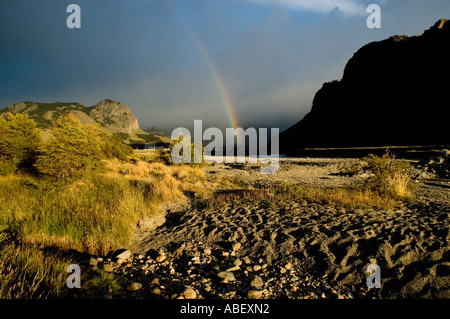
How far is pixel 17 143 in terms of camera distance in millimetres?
11734

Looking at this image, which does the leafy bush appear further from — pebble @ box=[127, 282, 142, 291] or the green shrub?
the green shrub

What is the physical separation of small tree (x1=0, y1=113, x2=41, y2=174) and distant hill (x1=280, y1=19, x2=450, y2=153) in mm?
73796

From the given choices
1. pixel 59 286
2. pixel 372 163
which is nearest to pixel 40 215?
pixel 59 286

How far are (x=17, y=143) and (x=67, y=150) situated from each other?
5.57 m

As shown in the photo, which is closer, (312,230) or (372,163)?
(312,230)

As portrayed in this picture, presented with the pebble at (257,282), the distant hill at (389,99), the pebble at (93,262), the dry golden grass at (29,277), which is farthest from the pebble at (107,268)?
the distant hill at (389,99)

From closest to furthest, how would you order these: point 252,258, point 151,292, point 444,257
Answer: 1. point 151,292
2. point 444,257
3. point 252,258

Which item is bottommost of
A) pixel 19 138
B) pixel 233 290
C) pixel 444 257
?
pixel 233 290

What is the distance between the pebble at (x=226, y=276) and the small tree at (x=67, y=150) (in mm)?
8802

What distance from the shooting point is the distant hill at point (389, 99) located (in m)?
63.0

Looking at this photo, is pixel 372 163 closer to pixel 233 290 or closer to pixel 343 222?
pixel 343 222

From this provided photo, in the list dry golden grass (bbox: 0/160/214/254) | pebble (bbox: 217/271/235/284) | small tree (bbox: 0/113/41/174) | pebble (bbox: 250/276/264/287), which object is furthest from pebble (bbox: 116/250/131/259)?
small tree (bbox: 0/113/41/174)

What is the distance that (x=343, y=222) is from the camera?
17.0 ft
